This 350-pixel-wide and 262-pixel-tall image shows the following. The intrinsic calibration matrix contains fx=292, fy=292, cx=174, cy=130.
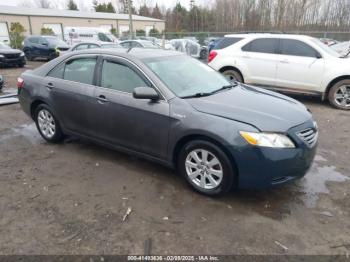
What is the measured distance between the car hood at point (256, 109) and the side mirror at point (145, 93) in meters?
0.41

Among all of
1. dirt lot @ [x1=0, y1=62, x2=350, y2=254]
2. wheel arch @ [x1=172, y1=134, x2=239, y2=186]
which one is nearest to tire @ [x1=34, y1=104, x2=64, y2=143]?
dirt lot @ [x1=0, y1=62, x2=350, y2=254]

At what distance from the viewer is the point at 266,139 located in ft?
9.68

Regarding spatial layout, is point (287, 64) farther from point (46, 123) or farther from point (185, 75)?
point (46, 123)

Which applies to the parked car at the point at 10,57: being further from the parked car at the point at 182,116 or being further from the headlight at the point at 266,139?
the headlight at the point at 266,139

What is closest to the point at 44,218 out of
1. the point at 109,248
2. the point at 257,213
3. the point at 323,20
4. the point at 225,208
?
the point at 109,248

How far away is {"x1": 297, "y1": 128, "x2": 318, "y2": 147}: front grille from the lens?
10.3 ft

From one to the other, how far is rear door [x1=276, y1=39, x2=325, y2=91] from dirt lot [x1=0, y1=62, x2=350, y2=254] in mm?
3363

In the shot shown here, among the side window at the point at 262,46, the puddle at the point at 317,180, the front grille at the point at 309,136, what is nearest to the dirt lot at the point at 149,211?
the puddle at the point at 317,180

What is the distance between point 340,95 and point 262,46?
2.37m

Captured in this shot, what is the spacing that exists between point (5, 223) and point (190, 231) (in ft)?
6.19

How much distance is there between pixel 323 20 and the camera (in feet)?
101

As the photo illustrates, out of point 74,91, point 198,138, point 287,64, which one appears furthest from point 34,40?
point 198,138

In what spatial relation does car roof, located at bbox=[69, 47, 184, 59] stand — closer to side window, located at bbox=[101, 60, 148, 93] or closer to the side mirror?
side window, located at bbox=[101, 60, 148, 93]

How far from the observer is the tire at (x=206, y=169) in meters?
3.15
